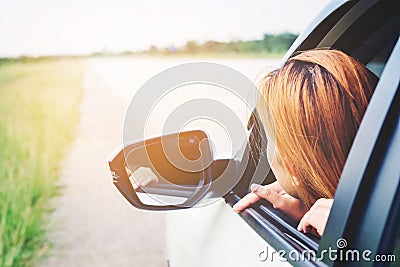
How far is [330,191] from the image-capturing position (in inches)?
39.4

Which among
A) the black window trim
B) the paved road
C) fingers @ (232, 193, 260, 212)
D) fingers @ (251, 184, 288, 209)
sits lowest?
the paved road

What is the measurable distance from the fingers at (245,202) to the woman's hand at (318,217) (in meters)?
0.16

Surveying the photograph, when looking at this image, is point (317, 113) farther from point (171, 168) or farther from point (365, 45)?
point (171, 168)

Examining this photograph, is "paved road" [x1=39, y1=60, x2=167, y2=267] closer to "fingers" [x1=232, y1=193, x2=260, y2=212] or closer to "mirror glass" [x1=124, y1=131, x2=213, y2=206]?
"mirror glass" [x1=124, y1=131, x2=213, y2=206]

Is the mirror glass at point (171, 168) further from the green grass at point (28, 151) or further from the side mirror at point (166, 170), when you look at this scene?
the green grass at point (28, 151)

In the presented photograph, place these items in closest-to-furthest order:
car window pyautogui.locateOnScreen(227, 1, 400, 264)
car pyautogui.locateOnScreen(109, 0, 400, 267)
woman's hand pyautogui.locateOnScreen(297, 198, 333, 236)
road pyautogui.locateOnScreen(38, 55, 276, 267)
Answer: car pyautogui.locateOnScreen(109, 0, 400, 267)
woman's hand pyautogui.locateOnScreen(297, 198, 333, 236)
car window pyautogui.locateOnScreen(227, 1, 400, 264)
road pyautogui.locateOnScreen(38, 55, 276, 267)

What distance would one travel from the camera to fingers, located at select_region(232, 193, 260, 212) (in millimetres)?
1156

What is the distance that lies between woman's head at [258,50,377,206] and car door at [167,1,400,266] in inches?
3.9

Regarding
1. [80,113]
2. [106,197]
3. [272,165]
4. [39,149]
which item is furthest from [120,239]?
[80,113]

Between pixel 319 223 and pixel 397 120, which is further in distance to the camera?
pixel 319 223

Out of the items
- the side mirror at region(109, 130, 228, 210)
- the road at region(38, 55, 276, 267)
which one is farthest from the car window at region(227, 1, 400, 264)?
the road at region(38, 55, 276, 267)

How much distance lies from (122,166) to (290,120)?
0.43m

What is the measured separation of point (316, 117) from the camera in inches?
39.0

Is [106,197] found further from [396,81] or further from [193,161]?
[396,81]
